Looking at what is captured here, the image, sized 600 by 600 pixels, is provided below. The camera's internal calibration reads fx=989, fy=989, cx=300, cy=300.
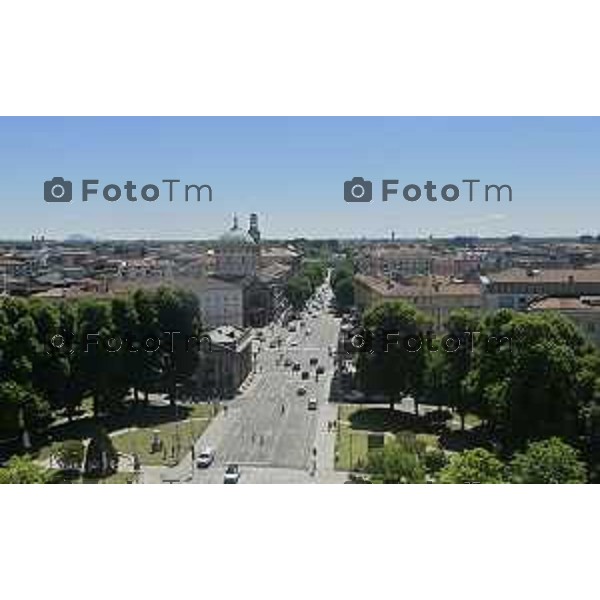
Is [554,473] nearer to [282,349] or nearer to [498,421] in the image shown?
[498,421]

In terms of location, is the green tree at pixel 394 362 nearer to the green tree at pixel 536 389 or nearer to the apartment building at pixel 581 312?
the green tree at pixel 536 389

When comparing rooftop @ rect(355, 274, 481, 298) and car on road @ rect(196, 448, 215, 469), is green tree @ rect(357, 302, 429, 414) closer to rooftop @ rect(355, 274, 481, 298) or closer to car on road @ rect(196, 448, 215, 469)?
car on road @ rect(196, 448, 215, 469)

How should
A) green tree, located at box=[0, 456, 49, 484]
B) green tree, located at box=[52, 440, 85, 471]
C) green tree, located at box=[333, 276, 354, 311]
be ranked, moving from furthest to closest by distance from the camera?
green tree, located at box=[333, 276, 354, 311] → green tree, located at box=[52, 440, 85, 471] → green tree, located at box=[0, 456, 49, 484]

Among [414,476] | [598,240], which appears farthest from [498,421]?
[598,240]

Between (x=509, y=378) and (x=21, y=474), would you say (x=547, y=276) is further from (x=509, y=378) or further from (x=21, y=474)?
(x=21, y=474)

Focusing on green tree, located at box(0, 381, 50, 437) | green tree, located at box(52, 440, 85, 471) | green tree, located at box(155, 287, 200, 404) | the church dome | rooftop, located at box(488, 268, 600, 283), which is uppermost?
the church dome

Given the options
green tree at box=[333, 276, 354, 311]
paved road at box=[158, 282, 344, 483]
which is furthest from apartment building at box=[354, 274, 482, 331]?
green tree at box=[333, 276, 354, 311]
